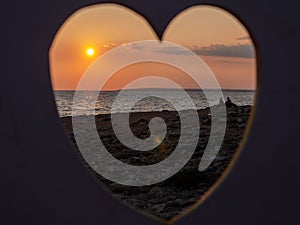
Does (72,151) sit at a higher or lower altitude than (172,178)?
lower

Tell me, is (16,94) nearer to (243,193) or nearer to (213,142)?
(243,193)

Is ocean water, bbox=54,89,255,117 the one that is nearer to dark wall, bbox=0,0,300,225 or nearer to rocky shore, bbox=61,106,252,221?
rocky shore, bbox=61,106,252,221

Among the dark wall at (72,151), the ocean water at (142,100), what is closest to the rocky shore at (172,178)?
the dark wall at (72,151)

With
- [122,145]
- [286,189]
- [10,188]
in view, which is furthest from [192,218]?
[122,145]

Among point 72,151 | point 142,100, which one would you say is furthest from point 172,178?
point 142,100

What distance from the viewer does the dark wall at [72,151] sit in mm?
2277

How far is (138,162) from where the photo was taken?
38.7ft

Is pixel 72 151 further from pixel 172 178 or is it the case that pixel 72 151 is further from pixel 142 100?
pixel 142 100

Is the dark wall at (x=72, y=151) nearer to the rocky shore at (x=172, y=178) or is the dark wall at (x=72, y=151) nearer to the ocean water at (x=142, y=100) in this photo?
the rocky shore at (x=172, y=178)

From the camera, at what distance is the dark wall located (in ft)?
7.47

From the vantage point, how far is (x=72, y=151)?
238cm

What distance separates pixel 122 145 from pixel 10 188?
1209cm

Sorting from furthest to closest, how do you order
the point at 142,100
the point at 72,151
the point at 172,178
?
the point at 142,100, the point at 172,178, the point at 72,151

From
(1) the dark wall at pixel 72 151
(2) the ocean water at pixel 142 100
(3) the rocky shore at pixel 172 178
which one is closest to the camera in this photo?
(1) the dark wall at pixel 72 151
